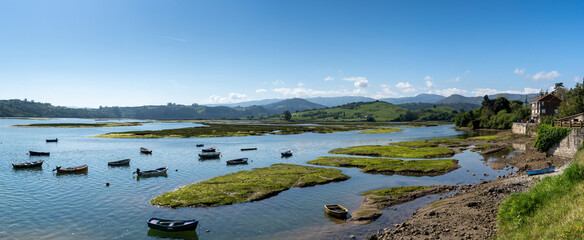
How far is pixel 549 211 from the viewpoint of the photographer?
65.3 feet

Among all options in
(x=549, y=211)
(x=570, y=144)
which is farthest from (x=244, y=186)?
(x=570, y=144)

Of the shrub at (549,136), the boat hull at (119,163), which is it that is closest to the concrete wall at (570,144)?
the shrub at (549,136)

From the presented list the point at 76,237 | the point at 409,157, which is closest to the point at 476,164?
the point at 409,157

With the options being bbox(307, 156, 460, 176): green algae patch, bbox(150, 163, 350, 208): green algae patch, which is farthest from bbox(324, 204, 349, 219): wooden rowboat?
bbox(307, 156, 460, 176): green algae patch

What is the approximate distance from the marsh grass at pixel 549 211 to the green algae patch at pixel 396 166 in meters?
33.6

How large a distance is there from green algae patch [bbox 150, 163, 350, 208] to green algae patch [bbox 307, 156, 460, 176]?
854 cm

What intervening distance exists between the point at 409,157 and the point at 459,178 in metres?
25.0

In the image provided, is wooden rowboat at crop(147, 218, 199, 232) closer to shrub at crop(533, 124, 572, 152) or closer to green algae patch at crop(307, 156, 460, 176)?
green algae patch at crop(307, 156, 460, 176)

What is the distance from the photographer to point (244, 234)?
30531 millimetres

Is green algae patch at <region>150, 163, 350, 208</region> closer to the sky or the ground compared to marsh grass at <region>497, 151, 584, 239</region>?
closer to the ground

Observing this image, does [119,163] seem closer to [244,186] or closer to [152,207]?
[152,207]

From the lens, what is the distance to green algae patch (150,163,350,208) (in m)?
40.9

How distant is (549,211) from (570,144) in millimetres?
57588

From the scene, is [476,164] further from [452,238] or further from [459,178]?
[452,238]
